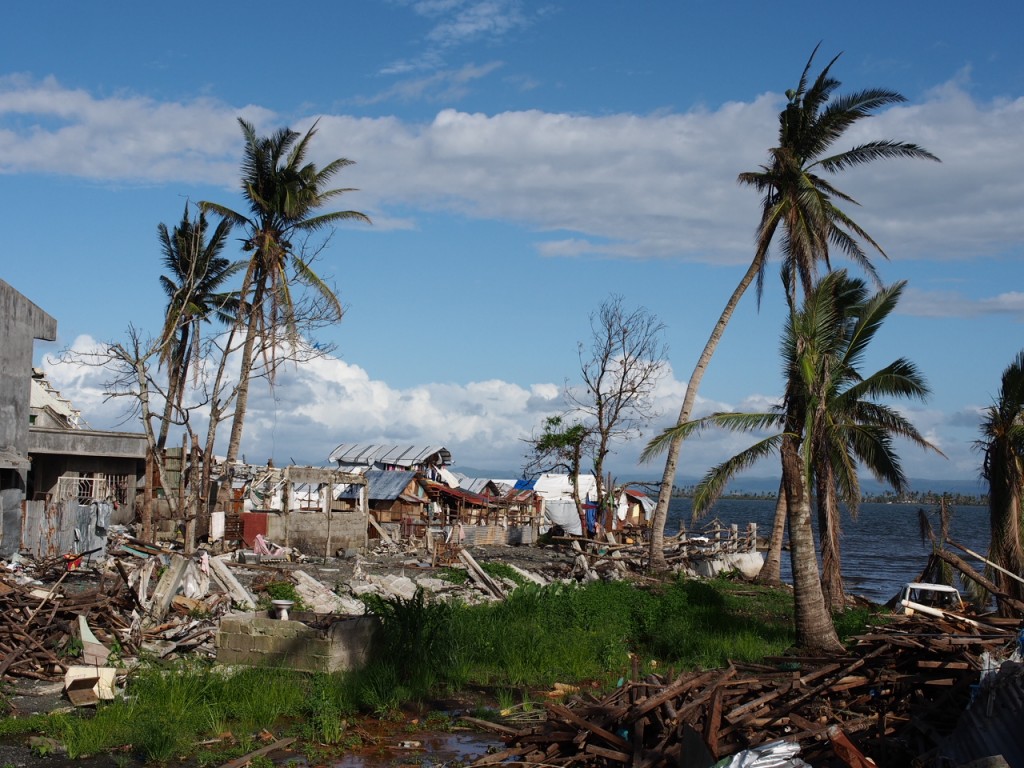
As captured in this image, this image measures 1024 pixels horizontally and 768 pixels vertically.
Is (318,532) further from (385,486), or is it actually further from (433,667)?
(433,667)

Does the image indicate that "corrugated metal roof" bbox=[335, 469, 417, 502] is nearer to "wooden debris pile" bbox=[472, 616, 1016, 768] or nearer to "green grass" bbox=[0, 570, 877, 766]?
"green grass" bbox=[0, 570, 877, 766]

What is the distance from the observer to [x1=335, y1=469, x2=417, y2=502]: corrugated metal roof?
139 feet

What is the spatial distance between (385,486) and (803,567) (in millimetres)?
27418

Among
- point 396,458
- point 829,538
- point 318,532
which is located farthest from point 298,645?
point 396,458

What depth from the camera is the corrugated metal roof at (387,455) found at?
166 ft

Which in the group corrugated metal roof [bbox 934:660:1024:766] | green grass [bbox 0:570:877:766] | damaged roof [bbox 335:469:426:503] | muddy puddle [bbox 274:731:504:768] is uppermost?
damaged roof [bbox 335:469:426:503]

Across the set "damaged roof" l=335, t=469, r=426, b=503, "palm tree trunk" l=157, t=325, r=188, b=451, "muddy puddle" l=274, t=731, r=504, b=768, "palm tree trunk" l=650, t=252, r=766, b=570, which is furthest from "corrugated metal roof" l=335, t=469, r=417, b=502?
"muddy puddle" l=274, t=731, r=504, b=768

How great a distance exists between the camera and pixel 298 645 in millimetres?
13234

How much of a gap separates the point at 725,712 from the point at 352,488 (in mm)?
37363

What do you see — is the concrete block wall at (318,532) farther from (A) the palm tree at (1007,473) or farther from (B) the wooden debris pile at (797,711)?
(B) the wooden debris pile at (797,711)

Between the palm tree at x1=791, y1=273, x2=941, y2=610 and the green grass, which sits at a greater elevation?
the palm tree at x1=791, y1=273, x2=941, y2=610

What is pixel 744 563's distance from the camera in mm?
33781

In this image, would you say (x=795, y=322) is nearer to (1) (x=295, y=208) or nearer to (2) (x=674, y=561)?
(2) (x=674, y=561)

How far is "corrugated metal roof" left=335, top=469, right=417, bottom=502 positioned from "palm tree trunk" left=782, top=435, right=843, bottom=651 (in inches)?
1035
